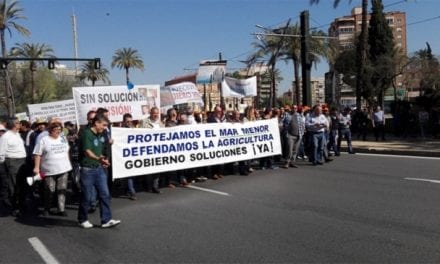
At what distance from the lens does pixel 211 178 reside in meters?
12.8

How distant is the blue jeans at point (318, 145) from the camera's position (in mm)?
14602

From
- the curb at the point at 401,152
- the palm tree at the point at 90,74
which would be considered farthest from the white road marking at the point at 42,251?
the palm tree at the point at 90,74

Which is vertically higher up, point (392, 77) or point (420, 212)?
point (392, 77)

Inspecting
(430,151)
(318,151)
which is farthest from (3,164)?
(430,151)

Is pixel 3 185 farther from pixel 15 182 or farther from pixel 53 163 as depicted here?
pixel 53 163

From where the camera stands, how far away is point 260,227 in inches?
292

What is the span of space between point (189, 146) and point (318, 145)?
172 inches

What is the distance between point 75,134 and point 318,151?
6834 mm

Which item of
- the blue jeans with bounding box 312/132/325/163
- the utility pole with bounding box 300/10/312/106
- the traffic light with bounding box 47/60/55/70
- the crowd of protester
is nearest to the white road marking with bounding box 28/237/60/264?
the crowd of protester

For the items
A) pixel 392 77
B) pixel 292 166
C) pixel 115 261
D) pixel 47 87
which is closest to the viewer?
pixel 115 261

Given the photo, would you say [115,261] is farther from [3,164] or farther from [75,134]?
[75,134]

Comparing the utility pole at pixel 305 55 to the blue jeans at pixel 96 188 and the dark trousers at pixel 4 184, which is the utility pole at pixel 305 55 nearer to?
the dark trousers at pixel 4 184

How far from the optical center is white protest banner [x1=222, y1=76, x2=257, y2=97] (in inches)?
735

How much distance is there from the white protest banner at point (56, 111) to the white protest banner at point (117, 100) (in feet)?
22.3
